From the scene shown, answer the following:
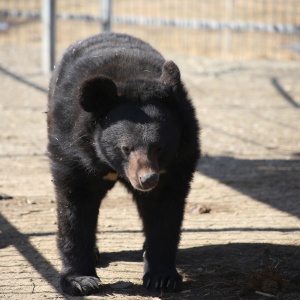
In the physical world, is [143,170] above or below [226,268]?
above

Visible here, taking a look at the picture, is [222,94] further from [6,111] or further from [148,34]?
[148,34]

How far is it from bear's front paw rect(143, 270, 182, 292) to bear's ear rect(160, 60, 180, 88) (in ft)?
4.19

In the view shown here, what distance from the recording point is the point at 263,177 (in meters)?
7.79

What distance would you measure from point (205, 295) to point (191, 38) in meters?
16.5

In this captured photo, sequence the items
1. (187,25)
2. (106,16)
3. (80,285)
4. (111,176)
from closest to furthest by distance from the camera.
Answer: (80,285)
(111,176)
(106,16)
(187,25)

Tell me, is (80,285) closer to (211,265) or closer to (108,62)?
(211,265)

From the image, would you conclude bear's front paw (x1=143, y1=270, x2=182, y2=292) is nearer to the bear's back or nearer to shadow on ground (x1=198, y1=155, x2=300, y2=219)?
the bear's back

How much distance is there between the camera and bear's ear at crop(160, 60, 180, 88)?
14.8 feet

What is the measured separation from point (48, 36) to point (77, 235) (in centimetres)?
952

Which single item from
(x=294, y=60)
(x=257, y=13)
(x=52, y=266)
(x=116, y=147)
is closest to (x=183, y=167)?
(x=116, y=147)

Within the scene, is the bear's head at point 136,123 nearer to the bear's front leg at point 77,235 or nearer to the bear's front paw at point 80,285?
the bear's front leg at point 77,235

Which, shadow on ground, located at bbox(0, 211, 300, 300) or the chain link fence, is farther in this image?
the chain link fence

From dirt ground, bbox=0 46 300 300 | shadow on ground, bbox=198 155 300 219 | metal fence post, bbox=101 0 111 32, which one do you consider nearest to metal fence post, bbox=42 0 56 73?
metal fence post, bbox=101 0 111 32

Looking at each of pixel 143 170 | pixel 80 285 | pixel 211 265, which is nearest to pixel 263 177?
pixel 211 265
